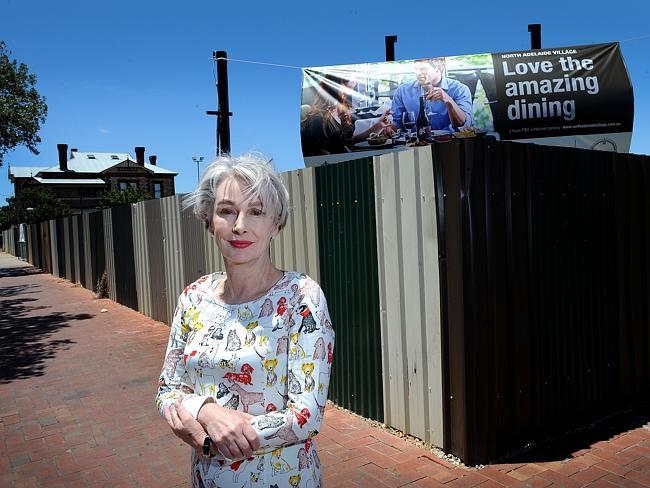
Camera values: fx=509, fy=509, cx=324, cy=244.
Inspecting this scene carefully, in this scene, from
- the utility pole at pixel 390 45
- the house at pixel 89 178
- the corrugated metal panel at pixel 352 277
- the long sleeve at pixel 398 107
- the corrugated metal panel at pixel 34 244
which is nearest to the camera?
the corrugated metal panel at pixel 352 277

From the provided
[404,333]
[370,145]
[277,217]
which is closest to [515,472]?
[404,333]

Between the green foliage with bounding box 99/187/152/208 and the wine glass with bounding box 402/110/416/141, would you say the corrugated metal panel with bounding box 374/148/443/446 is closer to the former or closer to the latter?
the wine glass with bounding box 402/110/416/141

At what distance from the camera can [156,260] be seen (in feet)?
30.1

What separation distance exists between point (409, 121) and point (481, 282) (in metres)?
5.31

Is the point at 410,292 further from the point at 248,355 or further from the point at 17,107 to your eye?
the point at 17,107

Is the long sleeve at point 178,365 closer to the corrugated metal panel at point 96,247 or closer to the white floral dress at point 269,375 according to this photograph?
the white floral dress at point 269,375

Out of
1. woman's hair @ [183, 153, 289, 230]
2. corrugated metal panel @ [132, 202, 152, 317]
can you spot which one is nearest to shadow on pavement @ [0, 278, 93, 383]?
corrugated metal panel @ [132, 202, 152, 317]

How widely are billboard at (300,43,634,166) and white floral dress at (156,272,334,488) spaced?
6.87 meters

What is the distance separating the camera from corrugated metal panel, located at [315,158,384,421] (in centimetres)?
415

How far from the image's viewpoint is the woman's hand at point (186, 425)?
152 cm

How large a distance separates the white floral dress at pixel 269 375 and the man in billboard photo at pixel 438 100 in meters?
7.01

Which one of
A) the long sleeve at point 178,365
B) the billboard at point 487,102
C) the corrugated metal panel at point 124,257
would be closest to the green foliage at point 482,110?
the billboard at point 487,102

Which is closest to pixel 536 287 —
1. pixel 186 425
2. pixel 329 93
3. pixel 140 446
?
pixel 186 425

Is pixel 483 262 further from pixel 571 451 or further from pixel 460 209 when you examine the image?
pixel 571 451
